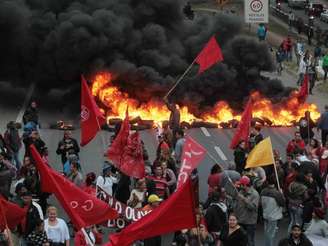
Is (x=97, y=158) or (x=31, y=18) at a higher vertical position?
(x=31, y=18)

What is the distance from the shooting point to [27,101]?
25531 mm

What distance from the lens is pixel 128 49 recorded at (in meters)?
25.8

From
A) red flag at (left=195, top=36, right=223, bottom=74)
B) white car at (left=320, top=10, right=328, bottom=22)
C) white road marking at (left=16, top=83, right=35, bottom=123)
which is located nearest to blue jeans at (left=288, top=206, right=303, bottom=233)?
red flag at (left=195, top=36, right=223, bottom=74)

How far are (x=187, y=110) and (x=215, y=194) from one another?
1159cm

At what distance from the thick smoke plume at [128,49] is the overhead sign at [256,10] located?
3618 millimetres

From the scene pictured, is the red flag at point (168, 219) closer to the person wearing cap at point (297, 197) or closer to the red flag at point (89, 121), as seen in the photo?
the person wearing cap at point (297, 197)

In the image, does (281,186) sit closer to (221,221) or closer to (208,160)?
(221,221)

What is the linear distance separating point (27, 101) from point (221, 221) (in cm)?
1431

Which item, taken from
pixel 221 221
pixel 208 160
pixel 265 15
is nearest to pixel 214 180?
pixel 221 221

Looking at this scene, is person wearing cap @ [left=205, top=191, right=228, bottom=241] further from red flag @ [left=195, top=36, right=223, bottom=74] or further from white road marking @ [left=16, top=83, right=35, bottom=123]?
white road marking @ [left=16, top=83, right=35, bottom=123]

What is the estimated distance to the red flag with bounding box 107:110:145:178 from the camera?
14.6 metres

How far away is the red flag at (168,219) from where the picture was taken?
10359 millimetres

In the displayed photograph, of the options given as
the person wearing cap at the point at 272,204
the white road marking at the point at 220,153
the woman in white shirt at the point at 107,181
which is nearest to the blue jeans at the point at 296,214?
the person wearing cap at the point at 272,204

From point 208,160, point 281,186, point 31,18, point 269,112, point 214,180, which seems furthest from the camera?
point 31,18
